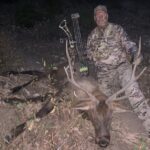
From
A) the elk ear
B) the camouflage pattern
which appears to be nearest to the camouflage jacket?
the camouflage pattern

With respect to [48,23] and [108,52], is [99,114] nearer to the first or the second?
[108,52]

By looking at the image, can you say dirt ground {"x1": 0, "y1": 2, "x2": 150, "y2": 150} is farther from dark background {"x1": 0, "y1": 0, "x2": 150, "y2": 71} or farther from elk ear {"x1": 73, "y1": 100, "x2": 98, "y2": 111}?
dark background {"x1": 0, "y1": 0, "x2": 150, "y2": 71}

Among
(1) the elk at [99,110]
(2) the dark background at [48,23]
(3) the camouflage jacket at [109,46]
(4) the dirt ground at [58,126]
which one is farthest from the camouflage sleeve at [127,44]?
(2) the dark background at [48,23]

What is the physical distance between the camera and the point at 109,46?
29.1 feet

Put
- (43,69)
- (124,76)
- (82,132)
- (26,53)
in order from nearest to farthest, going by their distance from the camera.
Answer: (82,132) → (124,76) → (43,69) → (26,53)

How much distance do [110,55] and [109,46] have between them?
16cm

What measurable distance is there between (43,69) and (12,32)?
17.3 ft

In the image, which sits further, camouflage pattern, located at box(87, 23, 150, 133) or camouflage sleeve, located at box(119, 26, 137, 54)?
camouflage pattern, located at box(87, 23, 150, 133)

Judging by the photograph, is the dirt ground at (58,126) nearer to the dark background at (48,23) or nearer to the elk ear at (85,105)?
the elk ear at (85,105)

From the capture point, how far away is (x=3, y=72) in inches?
379

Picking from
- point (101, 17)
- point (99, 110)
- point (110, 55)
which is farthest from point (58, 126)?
point (101, 17)

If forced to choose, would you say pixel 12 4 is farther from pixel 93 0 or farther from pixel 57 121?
pixel 57 121

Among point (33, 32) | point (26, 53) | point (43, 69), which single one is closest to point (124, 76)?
point (43, 69)

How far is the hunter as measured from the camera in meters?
8.66
